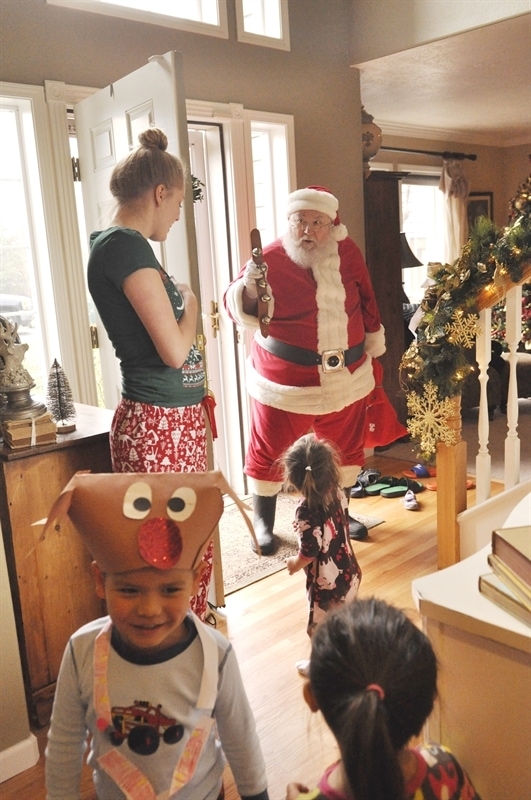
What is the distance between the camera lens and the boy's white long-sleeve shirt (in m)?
1.10

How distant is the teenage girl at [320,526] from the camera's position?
1973mm

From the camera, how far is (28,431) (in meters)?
1.84

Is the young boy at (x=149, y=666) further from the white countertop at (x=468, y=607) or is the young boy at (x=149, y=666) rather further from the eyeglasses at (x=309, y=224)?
the eyeglasses at (x=309, y=224)

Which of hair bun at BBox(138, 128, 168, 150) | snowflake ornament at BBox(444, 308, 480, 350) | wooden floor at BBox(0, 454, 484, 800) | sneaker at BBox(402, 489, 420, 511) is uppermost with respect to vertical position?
hair bun at BBox(138, 128, 168, 150)

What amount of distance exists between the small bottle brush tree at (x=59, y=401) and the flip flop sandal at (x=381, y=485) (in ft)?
7.30

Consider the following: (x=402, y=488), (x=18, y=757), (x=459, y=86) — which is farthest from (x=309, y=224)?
(x=459, y=86)

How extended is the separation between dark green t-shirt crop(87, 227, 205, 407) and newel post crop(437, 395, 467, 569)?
1.21 metres

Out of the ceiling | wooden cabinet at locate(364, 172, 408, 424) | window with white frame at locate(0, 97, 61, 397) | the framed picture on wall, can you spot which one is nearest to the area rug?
window with white frame at locate(0, 97, 61, 397)

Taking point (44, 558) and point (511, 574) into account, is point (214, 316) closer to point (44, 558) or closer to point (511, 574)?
point (44, 558)

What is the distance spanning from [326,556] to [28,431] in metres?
0.91

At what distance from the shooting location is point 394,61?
4039 millimetres

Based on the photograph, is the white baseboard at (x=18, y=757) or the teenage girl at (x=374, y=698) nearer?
the teenage girl at (x=374, y=698)

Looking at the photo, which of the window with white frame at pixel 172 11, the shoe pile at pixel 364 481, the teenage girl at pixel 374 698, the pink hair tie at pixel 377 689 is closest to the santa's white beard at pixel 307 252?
the window with white frame at pixel 172 11

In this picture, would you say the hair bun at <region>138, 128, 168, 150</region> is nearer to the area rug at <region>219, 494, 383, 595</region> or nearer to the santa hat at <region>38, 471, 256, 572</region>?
the santa hat at <region>38, 471, 256, 572</region>
